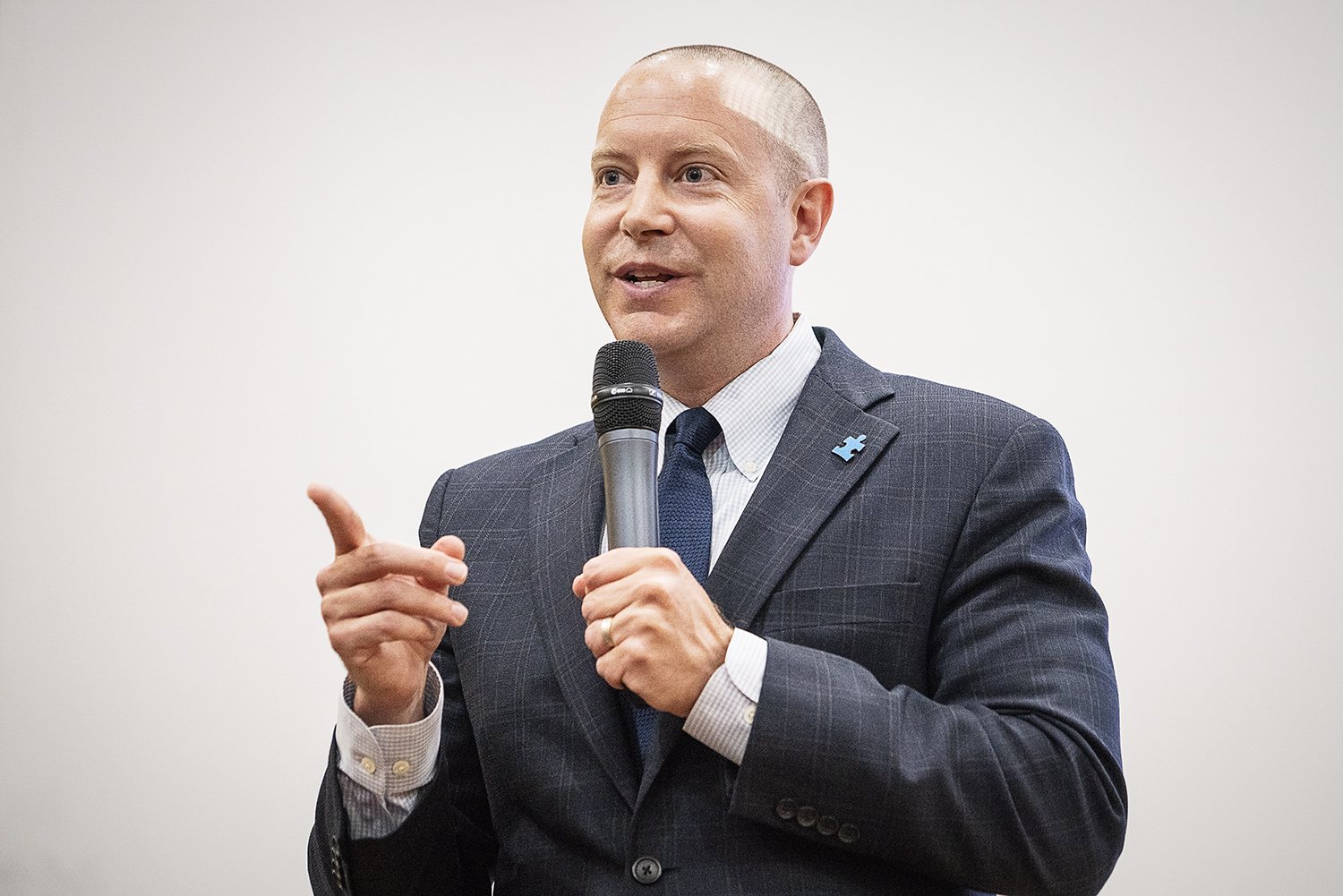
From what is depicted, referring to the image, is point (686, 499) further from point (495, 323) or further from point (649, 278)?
point (495, 323)

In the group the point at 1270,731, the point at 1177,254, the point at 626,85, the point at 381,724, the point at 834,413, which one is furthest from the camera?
the point at 1177,254

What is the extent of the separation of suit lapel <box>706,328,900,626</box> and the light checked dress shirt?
60mm

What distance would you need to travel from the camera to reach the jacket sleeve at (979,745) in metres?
1.31

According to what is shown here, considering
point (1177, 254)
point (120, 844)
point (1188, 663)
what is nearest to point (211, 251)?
point (120, 844)

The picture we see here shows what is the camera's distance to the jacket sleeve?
1.31 metres

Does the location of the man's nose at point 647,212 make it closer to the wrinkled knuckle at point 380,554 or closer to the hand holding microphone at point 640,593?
the hand holding microphone at point 640,593

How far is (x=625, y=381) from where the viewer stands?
143cm

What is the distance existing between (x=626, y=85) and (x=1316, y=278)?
6.76 feet

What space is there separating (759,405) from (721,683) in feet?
2.00

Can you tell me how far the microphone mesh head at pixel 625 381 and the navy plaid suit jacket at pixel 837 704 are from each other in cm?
27

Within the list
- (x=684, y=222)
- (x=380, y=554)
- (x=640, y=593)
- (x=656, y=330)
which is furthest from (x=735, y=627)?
(x=684, y=222)

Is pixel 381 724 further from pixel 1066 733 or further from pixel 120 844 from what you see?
pixel 120 844

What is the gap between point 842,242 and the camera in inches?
122

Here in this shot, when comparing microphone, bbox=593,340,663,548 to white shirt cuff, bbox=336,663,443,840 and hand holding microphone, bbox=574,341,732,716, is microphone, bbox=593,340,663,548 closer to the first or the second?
hand holding microphone, bbox=574,341,732,716
